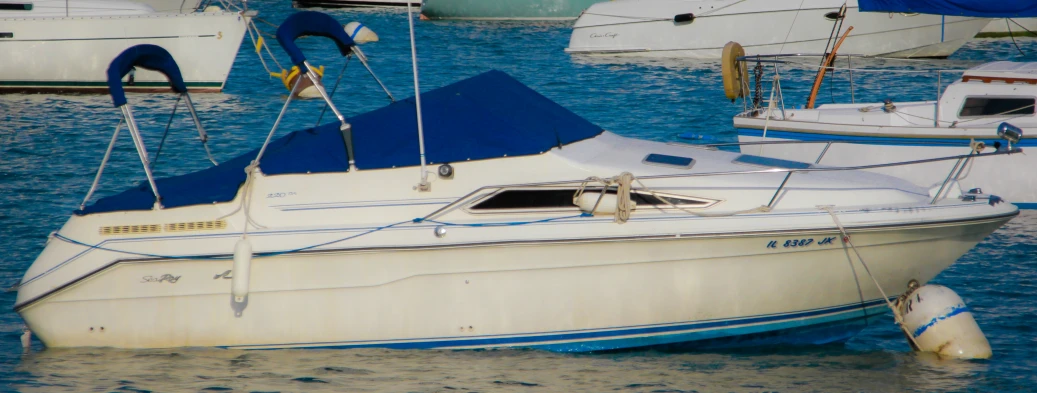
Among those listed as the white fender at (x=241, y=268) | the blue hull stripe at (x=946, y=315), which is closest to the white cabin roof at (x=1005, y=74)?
the blue hull stripe at (x=946, y=315)

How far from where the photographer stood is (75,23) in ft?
65.0

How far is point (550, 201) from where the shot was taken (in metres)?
7.64

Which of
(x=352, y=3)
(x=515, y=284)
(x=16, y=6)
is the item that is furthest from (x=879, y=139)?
(x=352, y=3)

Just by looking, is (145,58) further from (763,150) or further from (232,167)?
A: (763,150)

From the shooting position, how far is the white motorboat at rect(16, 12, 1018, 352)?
738cm

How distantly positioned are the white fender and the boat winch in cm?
463

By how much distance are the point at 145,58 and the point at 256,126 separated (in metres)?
9.80

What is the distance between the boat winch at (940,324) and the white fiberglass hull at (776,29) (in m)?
16.4

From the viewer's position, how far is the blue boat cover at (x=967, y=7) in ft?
44.6

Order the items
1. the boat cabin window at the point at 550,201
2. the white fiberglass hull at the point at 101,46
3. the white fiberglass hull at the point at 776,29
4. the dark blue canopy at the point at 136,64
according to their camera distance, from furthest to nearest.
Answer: the white fiberglass hull at the point at 776,29 < the white fiberglass hull at the point at 101,46 < the dark blue canopy at the point at 136,64 < the boat cabin window at the point at 550,201

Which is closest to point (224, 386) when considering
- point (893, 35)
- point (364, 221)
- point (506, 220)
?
point (364, 221)

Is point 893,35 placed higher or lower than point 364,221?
higher

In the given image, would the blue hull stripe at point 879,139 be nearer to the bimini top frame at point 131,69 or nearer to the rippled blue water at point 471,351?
the rippled blue water at point 471,351

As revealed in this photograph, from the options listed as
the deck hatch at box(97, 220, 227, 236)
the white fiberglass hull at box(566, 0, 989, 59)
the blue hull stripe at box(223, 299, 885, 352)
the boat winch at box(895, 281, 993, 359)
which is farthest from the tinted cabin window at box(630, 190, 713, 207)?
the white fiberglass hull at box(566, 0, 989, 59)
